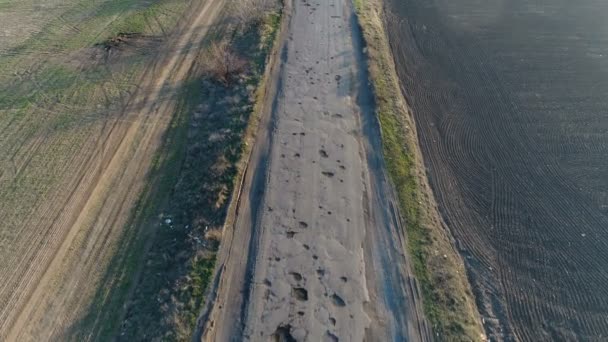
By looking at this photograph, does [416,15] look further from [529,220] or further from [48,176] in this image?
[48,176]

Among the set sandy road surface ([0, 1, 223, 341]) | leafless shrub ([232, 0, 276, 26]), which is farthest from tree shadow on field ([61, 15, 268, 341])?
leafless shrub ([232, 0, 276, 26])

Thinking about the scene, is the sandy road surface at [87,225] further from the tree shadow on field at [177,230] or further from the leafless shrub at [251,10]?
the leafless shrub at [251,10]

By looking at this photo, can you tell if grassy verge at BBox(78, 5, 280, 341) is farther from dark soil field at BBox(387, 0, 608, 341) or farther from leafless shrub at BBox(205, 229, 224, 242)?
dark soil field at BBox(387, 0, 608, 341)

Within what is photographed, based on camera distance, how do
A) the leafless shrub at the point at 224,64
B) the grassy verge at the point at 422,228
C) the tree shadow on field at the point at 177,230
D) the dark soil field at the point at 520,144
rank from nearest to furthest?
1. the tree shadow on field at the point at 177,230
2. the grassy verge at the point at 422,228
3. the dark soil field at the point at 520,144
4. the leafless shrub at the point at 224,64

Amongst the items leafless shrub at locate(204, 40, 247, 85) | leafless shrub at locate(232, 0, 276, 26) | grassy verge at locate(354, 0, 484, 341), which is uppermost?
leafless shrub at locate(232, 0, 276, 26)

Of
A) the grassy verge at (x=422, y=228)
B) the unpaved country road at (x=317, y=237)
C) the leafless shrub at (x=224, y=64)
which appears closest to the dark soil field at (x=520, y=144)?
the grassy verge at (x=422, y=228)
